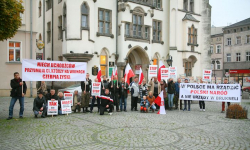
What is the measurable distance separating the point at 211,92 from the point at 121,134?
8.00 meters

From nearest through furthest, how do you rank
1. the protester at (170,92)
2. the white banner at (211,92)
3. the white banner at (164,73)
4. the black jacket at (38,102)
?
the black jacket at (38,102), the white banner at (211,92), the protester at (170,92), the white banner at (164,73)

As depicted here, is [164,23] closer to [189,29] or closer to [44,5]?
[189,29]

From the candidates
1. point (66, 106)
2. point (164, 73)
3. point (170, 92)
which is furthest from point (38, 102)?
point (164, 73)

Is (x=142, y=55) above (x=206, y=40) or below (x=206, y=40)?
below

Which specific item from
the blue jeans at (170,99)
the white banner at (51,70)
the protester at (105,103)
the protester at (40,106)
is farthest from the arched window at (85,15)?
the protester at (40,106)

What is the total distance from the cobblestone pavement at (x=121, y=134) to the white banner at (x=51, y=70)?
2023 millimetres

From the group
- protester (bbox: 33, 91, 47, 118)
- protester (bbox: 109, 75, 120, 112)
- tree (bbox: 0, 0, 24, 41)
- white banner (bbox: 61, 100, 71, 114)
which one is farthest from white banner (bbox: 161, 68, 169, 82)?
tree (bbox: 0, 0, 24, 41)

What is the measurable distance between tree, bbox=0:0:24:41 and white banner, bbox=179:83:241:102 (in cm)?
947

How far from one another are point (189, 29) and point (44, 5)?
1709 centimetres

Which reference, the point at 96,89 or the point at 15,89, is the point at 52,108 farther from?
the point at 96,89

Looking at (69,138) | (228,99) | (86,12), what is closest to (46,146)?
(69,138)

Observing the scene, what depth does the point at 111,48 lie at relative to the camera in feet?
82.8

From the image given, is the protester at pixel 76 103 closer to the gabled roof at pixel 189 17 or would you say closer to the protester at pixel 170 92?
the protester at pixel 170 92

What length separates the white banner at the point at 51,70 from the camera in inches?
458
